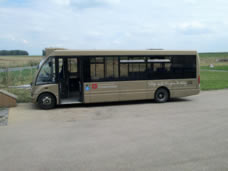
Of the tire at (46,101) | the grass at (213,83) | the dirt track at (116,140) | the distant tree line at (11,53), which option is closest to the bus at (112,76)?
the tire at (46,101)

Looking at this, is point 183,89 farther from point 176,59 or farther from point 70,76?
point 70,76

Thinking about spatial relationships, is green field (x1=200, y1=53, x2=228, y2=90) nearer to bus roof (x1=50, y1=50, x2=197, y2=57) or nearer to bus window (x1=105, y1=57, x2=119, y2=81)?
bus roof (x1=50, y1=50, x2=197, y2=57)

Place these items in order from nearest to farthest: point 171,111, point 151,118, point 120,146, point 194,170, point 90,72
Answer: point 194,170 < point 120,146 < point 151,118 < point 171,111 < point 90,72

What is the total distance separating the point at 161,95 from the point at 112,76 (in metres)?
2.97

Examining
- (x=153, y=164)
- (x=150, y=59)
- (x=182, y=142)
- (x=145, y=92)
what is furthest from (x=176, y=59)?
(x=153, y=164)

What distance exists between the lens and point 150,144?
6184mm

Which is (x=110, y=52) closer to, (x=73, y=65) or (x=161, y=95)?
(x=73, y=65)

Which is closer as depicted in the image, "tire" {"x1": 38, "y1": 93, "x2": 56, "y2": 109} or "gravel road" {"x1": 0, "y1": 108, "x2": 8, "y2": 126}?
"gravel road" {"x1": 0, "y1": 108, "x2": 8, "y2": 126}

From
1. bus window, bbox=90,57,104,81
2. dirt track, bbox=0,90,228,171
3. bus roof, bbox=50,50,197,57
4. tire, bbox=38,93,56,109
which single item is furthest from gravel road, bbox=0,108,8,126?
bus window, bbox=90,57,104,81

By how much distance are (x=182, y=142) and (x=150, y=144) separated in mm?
854

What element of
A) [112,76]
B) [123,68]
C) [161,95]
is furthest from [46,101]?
[161,95]

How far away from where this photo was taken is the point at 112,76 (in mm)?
12148

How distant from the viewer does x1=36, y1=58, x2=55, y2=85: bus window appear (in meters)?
11.2

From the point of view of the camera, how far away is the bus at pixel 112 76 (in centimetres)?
1134
